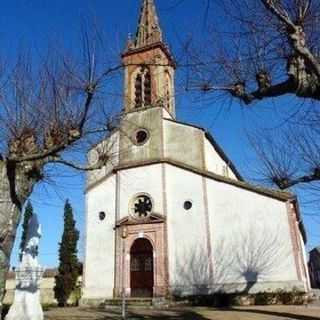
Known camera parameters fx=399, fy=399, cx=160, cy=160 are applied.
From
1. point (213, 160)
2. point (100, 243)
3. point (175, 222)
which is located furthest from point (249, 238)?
point (100, 243)

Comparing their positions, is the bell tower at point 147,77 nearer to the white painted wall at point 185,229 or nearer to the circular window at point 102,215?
the white painted wall at point 185,229

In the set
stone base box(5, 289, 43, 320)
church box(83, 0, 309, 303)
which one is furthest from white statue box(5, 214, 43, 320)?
church box(83, 0, 309, 303)

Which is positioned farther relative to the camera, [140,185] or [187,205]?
[140,185]

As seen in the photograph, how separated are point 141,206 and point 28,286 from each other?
39.0ft

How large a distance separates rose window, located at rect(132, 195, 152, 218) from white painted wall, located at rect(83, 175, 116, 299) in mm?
1338

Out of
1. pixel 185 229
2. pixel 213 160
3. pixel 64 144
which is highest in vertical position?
pixel 213 160

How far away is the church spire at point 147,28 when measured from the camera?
2727 centimetres

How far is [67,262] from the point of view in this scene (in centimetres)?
2748

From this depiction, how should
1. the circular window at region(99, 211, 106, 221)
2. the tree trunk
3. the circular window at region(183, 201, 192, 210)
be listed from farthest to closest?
the circular window at region(99, 211, 106, 221), the circular window at region(183, 201, 192, 210), the tree trunk

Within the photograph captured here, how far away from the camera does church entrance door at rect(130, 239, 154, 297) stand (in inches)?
835

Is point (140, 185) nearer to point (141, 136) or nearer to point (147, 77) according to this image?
point (141, 136)

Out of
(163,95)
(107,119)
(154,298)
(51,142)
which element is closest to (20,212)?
(51,142)

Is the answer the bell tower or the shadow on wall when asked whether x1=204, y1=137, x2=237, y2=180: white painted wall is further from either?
the shadow on wall

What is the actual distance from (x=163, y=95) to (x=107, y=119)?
1562 centimetres
